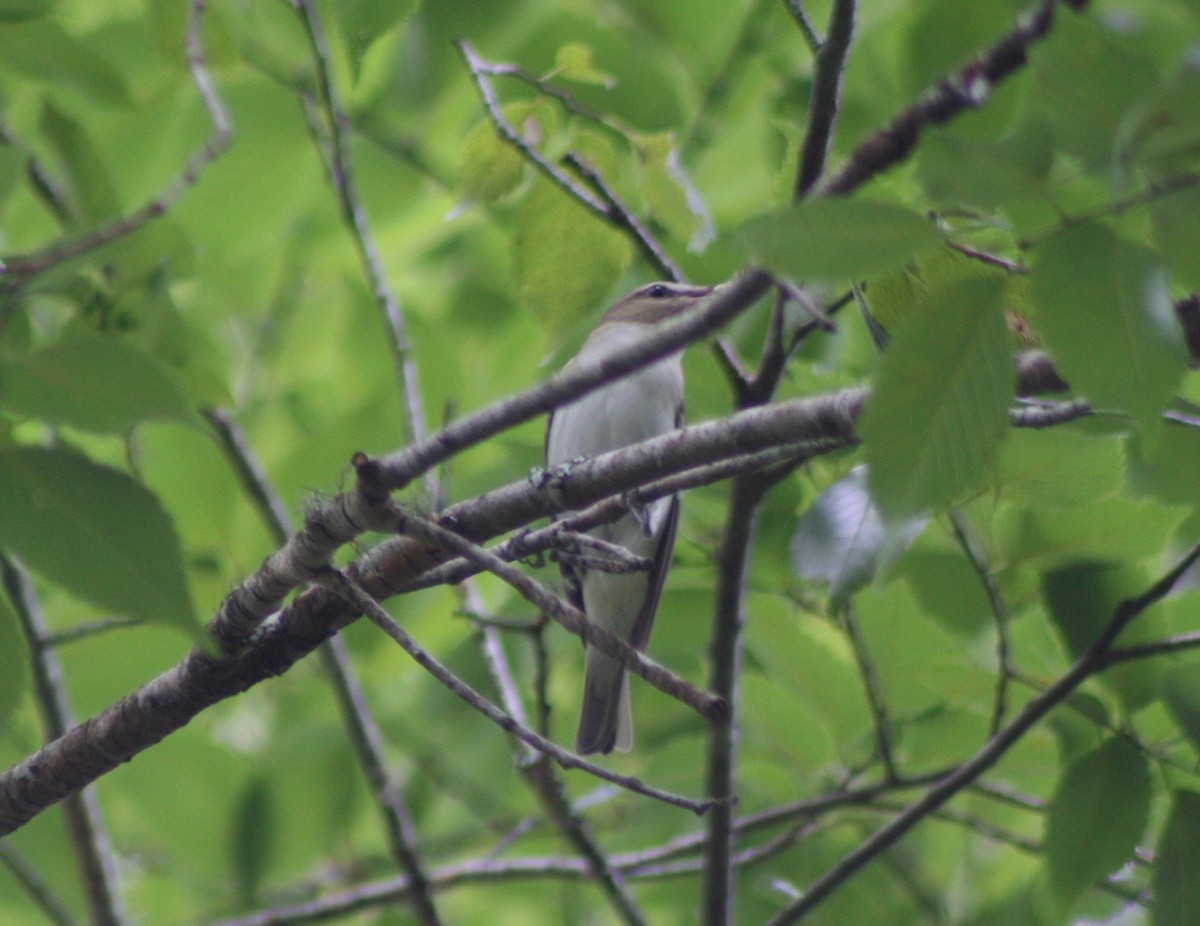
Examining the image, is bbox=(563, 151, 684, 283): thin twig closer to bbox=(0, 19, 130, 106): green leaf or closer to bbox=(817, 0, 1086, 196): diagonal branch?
bbox=(0, 19, 130, 106): green leaf

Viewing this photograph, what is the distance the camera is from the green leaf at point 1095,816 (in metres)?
2.38

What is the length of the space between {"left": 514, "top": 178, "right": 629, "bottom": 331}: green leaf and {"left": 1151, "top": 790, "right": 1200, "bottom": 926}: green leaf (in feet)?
4.87

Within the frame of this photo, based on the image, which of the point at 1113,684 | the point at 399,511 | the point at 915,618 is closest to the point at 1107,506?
the point at 1113,684

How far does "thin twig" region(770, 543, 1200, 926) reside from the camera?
2592mm

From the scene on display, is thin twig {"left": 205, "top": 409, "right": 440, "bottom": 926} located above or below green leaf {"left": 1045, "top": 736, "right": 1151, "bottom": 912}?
above

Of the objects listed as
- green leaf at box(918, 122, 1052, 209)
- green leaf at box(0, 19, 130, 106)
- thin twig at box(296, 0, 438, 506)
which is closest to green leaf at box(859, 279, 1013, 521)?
green leaf at box(918, 122, 1052, 209)

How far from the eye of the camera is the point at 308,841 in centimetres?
440

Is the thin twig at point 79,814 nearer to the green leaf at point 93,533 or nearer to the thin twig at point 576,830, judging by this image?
the thin twig at point 576,830

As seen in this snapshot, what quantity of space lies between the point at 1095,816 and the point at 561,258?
57.7 inches

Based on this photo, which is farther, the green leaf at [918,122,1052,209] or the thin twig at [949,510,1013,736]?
the thin twig at [949,510,1013,736]

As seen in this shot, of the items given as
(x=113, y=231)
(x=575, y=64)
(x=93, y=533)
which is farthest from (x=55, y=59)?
(x=93, y=533)

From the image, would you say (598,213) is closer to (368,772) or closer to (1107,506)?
(1107,506)

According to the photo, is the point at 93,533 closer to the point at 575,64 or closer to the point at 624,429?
the point at 575,64

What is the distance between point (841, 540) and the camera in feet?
7.13
